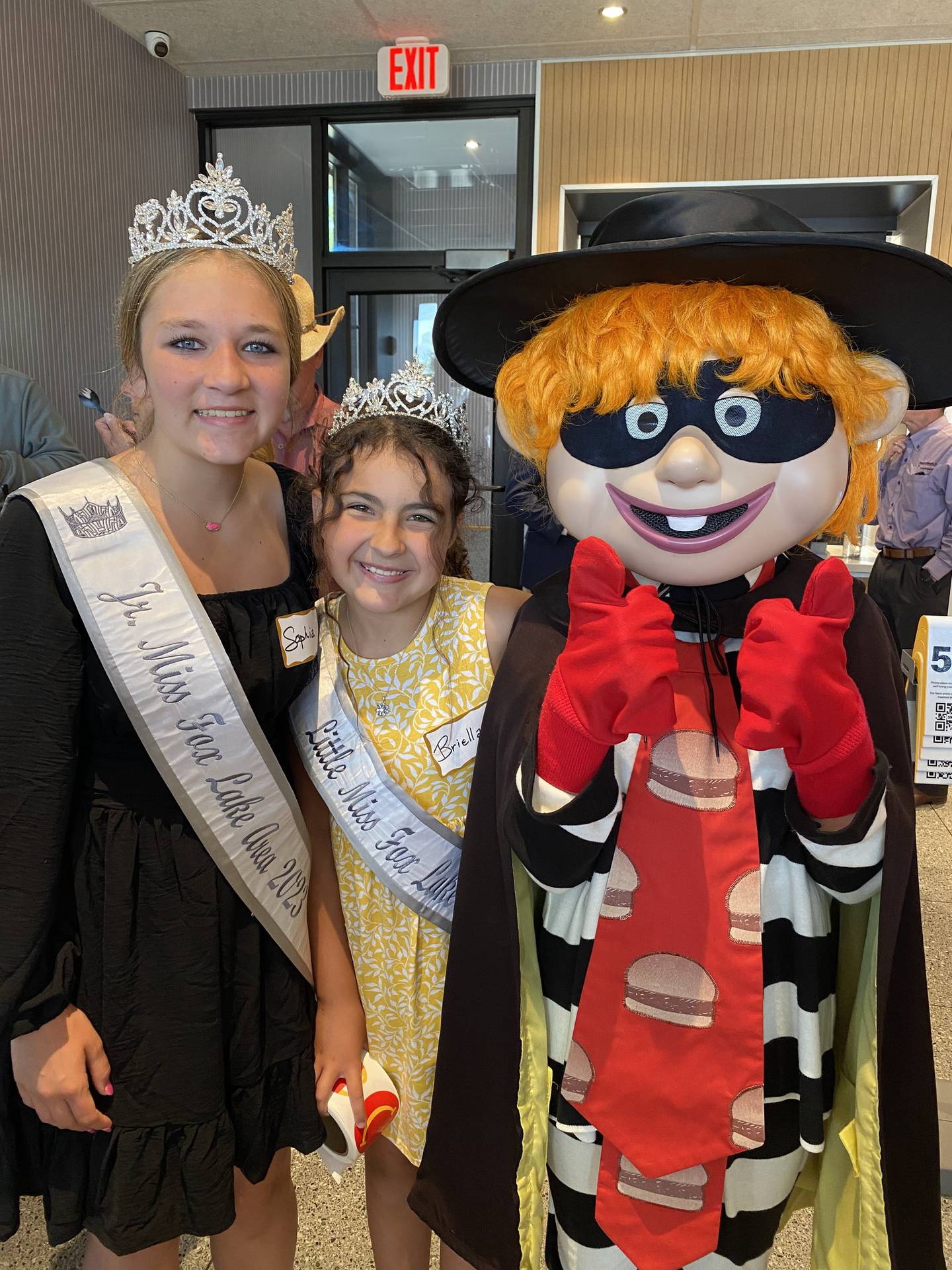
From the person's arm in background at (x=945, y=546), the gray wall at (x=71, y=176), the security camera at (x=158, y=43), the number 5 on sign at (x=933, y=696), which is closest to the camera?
the number 5 on sign at (x=933, y=696)


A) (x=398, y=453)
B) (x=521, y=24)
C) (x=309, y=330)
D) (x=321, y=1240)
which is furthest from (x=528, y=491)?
(x=521, y=24)

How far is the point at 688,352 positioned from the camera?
0.91m

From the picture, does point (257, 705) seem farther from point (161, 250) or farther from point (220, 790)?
point (161, 250)

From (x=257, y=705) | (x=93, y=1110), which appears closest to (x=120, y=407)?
(x=257, y=705)

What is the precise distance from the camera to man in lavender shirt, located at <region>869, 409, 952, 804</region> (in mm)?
3334

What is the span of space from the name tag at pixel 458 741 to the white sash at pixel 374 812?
0.08m

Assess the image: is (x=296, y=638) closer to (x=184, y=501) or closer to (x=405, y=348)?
(x=184, y=501)

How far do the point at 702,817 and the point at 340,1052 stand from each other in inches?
24.4

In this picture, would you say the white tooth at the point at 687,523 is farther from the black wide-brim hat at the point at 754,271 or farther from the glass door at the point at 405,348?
the glass door at the point at 405,348

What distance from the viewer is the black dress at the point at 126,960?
971 mm

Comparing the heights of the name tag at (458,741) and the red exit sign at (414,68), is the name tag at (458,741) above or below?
below

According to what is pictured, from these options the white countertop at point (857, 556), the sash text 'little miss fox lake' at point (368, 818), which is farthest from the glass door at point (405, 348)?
the sash text 'little miss fox lake' at point (368, 818)

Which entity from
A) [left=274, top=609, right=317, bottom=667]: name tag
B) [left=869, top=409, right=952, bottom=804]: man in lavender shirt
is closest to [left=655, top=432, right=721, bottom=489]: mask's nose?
[left=274, top=609, right=317, bottom=667]: name tag

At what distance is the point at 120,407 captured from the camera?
4.19 feet
